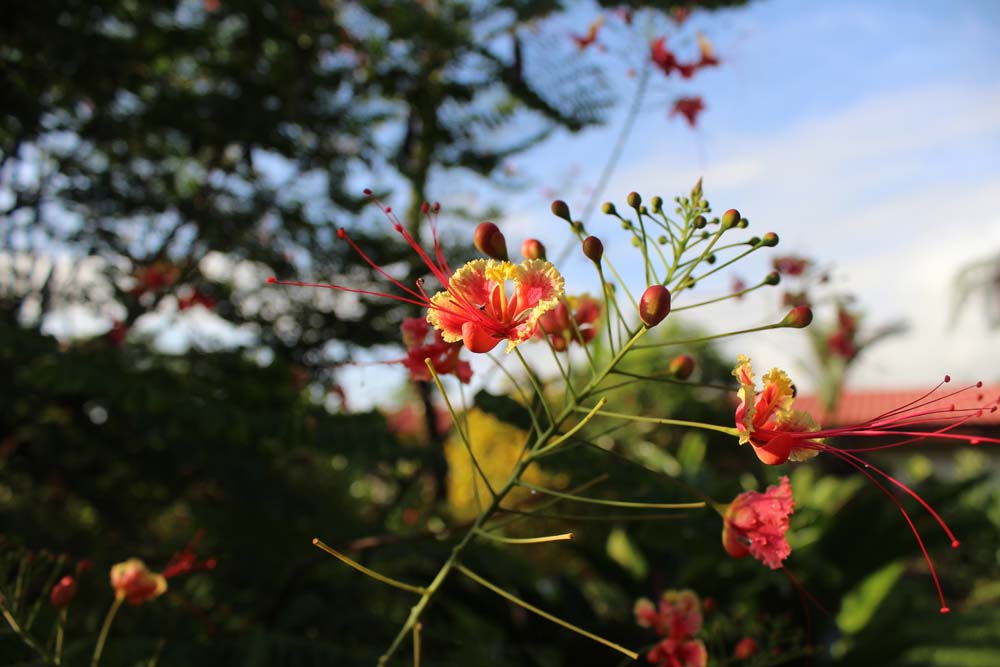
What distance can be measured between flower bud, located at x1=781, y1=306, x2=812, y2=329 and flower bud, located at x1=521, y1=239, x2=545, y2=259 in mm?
372

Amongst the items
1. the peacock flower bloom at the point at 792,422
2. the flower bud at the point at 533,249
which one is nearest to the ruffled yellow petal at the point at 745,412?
the peacock flower bloom at the point at 792,422

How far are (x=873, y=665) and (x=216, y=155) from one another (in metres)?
3.63

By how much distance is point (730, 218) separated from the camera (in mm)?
1019

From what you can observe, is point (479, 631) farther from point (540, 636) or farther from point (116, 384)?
point (116, 384)

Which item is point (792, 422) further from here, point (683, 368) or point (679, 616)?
point (679, 616)

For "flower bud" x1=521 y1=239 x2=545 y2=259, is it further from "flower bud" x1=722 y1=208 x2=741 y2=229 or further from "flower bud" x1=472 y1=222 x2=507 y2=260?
"flower bud" x1=722 y1=208 x2=741 y2=229

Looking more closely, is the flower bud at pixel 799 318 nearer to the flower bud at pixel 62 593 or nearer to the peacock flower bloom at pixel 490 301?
the peacock flower bloom at pixel 490 301

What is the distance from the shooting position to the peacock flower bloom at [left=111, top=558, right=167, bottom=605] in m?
1.45

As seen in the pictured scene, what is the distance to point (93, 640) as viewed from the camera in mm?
1705

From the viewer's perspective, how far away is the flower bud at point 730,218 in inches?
40.1

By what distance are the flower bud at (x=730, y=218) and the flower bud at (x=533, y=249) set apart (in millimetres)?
280

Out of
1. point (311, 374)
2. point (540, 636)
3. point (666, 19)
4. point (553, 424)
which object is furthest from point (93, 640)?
point (666, 19)

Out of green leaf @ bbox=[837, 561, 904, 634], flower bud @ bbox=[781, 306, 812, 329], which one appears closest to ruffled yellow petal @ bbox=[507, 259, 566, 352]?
flower bud @ bbox=[781, 306, 812, 329]

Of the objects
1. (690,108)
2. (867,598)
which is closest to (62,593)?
(690,108)
